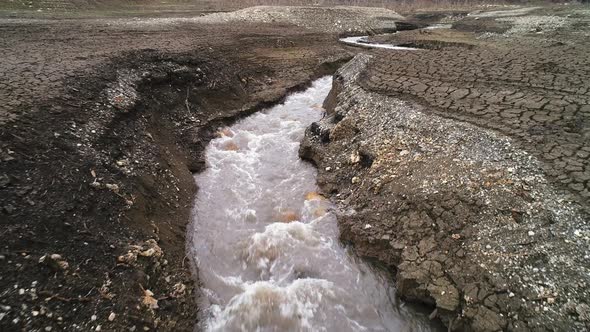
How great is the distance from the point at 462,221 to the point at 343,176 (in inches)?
114

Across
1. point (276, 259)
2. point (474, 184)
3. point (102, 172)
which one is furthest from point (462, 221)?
point (102, 172)

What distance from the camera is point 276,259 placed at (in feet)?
20.0

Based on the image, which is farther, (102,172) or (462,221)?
(102,172)

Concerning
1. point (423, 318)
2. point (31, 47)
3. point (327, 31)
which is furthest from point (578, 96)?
point (327, 31)

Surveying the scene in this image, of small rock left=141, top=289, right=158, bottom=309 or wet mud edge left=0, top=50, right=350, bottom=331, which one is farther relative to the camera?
small rock left=141, top=289, right=158, bottom=309

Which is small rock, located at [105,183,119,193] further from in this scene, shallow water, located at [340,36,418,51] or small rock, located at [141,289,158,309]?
shallow water, located at [340,36,418,51]

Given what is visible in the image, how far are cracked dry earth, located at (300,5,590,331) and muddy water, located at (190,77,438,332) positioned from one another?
451 mm

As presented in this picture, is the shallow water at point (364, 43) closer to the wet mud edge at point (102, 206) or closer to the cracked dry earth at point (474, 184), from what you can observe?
the cracked dry earth at point (474, 184)

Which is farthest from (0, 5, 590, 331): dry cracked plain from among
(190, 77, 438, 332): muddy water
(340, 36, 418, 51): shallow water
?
(340, 36, 418, 51): shallow water

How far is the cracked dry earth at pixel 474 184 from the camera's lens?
15.3 feet

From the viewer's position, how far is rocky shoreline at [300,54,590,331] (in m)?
4.54

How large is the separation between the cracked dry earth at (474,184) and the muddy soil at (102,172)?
3221mm

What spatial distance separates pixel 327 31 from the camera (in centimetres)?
2238

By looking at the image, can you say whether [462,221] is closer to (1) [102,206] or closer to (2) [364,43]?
(1) [102,206]
